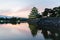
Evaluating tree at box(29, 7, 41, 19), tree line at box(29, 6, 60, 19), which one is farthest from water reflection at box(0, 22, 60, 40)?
tree at box(29, 7, 41, 19)

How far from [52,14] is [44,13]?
6.80 meters

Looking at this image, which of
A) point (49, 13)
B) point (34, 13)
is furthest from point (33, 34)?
point (34, 13)

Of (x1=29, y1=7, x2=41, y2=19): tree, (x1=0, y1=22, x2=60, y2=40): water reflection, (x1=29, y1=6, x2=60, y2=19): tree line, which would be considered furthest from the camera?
(x1=29, y1=7, x2=41, y2=19): tree

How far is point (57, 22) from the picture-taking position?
53312mm

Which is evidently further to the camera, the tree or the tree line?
the tree

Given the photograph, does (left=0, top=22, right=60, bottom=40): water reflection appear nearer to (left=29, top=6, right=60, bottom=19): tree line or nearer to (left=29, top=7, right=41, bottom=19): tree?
(left=29, top=6, right=60, bottom=19): tree line

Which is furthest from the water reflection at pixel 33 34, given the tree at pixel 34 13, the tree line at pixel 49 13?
the tree at pixel 34 13

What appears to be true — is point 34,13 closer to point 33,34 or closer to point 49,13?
point 49,13

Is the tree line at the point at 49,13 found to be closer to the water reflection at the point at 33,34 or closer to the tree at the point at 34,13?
the tree at the point at 34,13

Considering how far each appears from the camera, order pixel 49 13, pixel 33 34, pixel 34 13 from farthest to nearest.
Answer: pixel 34 13 → pixel 49 13 → pixel 33 34

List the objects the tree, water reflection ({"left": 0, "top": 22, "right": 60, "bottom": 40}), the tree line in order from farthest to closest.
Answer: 1. the tree
2. the tree line
3. water reflection ({"left": 0, "top": 22, "right": 60, "bottom": 40})

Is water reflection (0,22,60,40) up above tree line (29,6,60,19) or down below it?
below

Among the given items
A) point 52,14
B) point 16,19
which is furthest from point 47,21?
point 16,19

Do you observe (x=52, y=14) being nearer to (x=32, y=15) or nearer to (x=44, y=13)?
(x=44, y=13)
